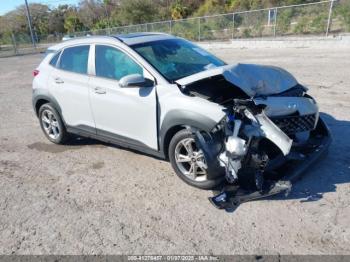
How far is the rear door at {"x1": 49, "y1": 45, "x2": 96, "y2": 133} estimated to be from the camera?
5.04 metres

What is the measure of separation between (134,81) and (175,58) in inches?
35.0

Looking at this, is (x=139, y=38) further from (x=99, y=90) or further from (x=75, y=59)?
(x=75, y=59)

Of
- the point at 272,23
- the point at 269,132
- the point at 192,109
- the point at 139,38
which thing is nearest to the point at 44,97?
the point at 139,38

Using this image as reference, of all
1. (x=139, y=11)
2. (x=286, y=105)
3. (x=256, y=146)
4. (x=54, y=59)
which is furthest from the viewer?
(x=139, y=11)

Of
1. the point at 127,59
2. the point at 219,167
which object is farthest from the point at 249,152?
the point at 127,59

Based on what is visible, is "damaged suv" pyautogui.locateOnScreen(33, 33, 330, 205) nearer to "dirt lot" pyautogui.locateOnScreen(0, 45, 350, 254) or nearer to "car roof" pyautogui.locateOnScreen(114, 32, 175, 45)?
"car roof" pyautogui.locateOnScreen(114, 32, 175, 45)

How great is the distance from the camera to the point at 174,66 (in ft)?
14.8

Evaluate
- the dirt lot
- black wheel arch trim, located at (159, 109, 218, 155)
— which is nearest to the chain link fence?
the dirt lot

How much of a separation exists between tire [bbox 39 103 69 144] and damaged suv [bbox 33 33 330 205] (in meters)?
0.43

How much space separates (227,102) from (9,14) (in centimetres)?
9447

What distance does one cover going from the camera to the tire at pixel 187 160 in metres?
3.88

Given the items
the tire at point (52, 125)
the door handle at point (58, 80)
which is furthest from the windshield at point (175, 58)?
the tire at point (52, 125)

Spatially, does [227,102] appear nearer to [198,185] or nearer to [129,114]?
[198,185]

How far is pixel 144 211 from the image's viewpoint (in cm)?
369
